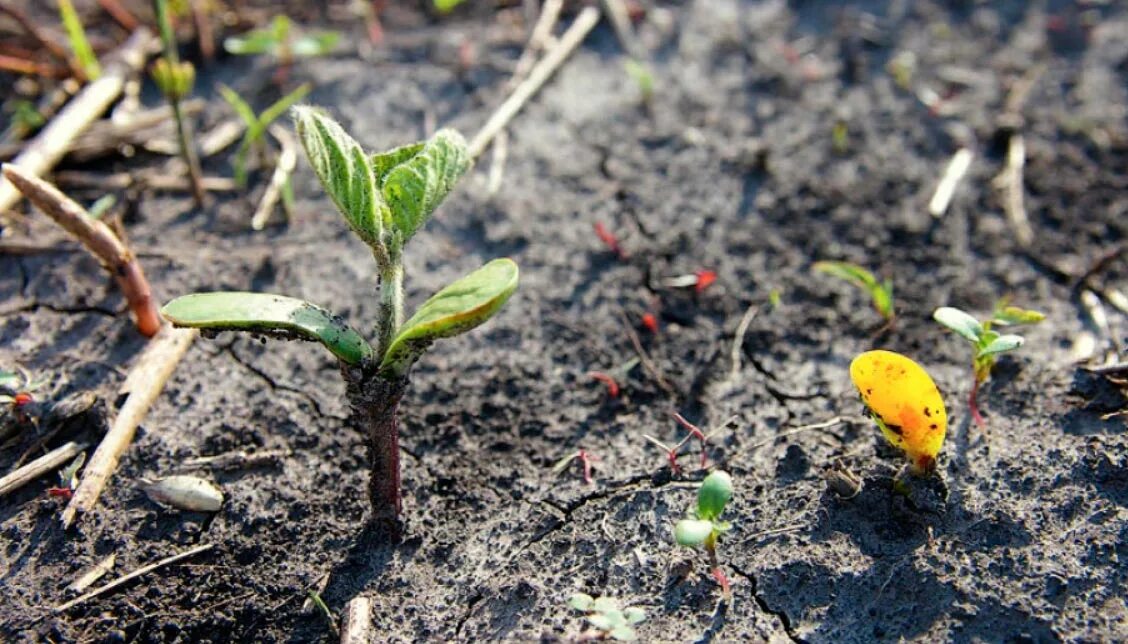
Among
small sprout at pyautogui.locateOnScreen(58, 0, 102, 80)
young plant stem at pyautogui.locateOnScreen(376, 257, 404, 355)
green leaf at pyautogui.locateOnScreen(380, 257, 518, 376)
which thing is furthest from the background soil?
green leaf at pyautogui.locateOnScreen(380, 257, 518, 376)

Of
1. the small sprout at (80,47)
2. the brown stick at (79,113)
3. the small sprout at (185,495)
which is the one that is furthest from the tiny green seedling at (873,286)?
the small sprout at (80,47)

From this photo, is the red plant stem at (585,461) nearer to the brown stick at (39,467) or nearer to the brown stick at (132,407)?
the brown stick at (132,407)

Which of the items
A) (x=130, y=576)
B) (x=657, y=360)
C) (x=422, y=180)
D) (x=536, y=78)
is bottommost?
(x=657, y=360)

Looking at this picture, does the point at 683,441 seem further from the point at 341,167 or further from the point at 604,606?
the point at 341,167

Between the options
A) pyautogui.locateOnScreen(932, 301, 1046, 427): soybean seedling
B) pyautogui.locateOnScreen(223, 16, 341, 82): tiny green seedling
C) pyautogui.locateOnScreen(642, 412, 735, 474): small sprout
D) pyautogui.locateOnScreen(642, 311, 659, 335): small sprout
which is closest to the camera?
pyautogui.locateOnScreen(932, 301, 1046, 427): soybean seedling

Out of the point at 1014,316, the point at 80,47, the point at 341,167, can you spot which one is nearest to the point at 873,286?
the point at 1014,316

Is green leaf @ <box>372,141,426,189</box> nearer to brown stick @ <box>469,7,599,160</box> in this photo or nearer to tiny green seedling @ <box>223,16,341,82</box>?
brown stick @ <box>469,7,599,160</box>
